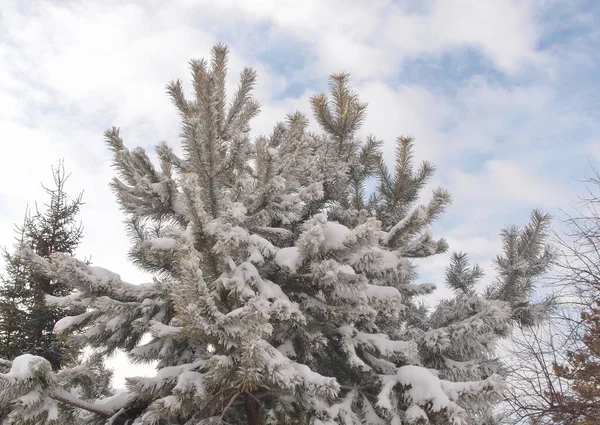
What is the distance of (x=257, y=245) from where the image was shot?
3717 mm

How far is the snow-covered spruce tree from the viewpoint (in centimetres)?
280

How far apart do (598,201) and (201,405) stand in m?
6.49

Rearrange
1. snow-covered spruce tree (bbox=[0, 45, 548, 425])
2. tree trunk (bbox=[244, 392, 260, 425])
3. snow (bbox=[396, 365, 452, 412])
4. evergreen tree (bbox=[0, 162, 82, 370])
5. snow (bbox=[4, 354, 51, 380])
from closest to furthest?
snow (bbox=[4, 354, 51, 380]) → snow-covered spruce tree (bbox=[0, 45, 548, 425]) → snow (bbox=[396, 365, 452, 412]) → tree trunk (bbox=[244, 392, 260, 425]) → evergreen tree (bbox=[0, 162, 82, 370])

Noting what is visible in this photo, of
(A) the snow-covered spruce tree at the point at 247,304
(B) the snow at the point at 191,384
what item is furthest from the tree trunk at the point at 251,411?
(B) the snow at the point at 191,384

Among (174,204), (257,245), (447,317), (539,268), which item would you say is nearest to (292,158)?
(257,245)

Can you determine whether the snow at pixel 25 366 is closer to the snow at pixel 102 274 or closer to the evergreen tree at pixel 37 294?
the snow at pixel 102 274

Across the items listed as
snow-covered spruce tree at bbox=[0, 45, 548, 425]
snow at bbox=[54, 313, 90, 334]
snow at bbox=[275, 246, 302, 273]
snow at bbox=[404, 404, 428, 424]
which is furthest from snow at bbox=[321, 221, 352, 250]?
snow at bbox=[54, 313, 90, 334]

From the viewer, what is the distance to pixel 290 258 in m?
3.37

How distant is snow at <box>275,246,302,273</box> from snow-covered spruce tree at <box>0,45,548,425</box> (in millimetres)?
29

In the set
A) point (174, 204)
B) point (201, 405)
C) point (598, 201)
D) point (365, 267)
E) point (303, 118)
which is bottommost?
point (201, 405)

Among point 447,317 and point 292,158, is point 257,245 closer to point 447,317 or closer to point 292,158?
point 292,158

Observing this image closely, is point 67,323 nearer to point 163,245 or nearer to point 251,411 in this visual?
point 163,245

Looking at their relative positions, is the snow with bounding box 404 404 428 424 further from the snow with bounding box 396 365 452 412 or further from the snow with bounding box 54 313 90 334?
the snow with bounding box 54 313 90 334

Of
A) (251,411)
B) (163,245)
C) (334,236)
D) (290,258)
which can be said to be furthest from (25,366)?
(334,236)
